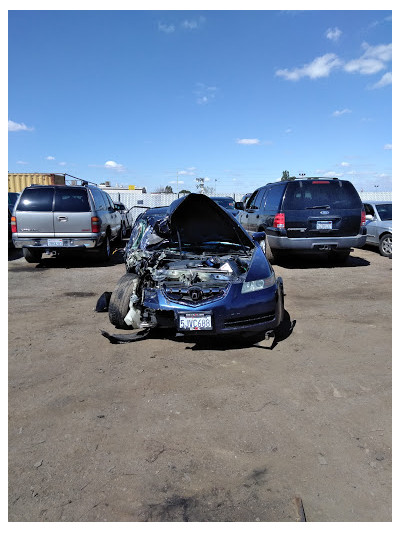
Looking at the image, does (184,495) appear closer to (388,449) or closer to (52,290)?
(388,449)

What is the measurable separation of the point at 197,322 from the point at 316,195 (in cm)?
578

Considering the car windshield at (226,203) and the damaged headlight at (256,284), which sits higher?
the car windshield at (226,203)

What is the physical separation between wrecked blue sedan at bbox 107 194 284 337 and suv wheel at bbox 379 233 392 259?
21.4ft

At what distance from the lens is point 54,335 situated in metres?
4.72

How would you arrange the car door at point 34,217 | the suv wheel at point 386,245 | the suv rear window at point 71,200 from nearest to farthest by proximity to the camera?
the car door at point 34,217, the suv rear window at point 71,200, the suv wheel at point 386,245

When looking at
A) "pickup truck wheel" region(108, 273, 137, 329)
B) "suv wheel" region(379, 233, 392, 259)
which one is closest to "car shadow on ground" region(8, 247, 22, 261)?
"pickup truck wheel" region(108, 273, 137, 329)

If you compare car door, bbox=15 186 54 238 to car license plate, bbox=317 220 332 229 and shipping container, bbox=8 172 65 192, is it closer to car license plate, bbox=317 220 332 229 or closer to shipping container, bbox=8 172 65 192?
car license plate, bbox=317 220 332 229

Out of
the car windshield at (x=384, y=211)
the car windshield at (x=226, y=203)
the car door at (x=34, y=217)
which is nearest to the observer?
the car door at (x=34, y=217)

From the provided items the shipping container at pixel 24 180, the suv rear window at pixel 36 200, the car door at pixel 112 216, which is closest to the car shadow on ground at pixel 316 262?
the car door at pixel 112 216

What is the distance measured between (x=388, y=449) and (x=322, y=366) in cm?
126

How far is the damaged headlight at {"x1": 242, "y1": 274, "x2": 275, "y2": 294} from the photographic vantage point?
13.8ft

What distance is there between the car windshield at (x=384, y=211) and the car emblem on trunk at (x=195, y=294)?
8.91 m

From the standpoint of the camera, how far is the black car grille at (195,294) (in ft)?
13.5

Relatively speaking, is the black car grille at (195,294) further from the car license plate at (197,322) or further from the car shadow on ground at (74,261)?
the car shadow on ground at (74,261)
